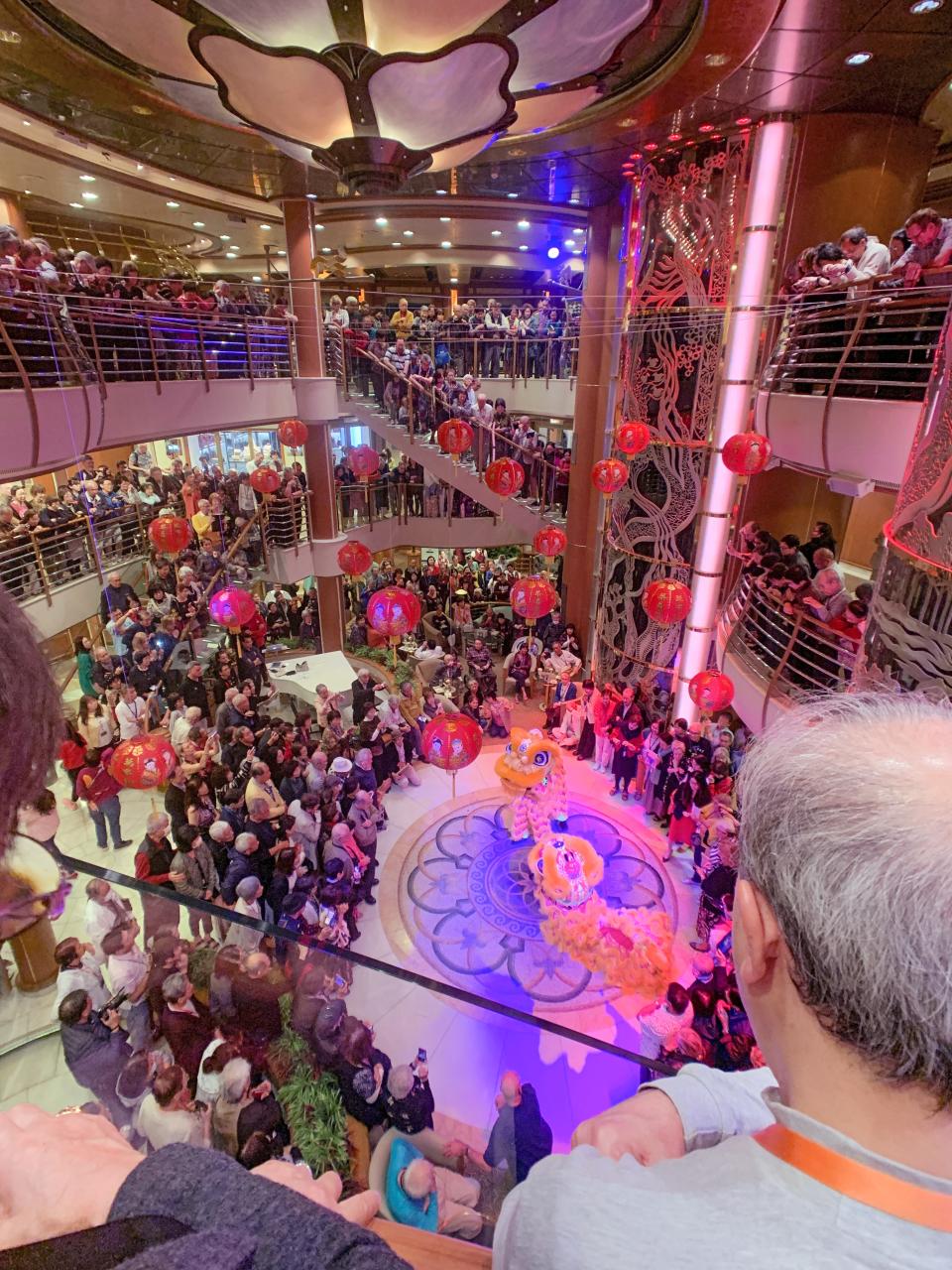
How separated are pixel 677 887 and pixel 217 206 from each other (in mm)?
12752

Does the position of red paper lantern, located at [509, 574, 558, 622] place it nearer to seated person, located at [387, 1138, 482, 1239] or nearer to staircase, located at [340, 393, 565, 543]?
staircase, located at [340, 393, 565, 543]

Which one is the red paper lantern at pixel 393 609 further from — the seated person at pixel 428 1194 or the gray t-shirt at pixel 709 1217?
the gray t-shirt at pixel 709 1217

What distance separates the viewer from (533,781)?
687 centimetres

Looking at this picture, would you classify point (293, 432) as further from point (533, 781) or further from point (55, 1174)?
point (55, 1174)

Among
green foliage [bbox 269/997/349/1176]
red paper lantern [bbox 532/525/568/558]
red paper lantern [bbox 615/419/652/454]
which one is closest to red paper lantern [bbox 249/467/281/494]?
red paper lantern [bbox 532/525/568/558]

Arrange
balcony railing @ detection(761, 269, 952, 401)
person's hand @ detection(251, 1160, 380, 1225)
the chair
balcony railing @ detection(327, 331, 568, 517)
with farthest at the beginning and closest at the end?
balcony railing @ detection(327, 331, 568, 517) → the chair → balcony railing @ detection(761, 269, 952, 401) → person's hand @ detection(251, 1160, 380, 1225)

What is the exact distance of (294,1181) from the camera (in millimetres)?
795

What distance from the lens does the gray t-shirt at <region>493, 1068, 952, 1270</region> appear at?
1.79ft

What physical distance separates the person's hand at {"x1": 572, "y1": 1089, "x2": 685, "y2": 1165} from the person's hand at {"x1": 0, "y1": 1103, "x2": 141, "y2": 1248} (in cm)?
54

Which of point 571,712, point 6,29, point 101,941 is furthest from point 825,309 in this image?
point 6,29

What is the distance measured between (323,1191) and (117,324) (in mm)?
8438

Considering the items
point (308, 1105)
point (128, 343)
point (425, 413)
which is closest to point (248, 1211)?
point (308, 1105)

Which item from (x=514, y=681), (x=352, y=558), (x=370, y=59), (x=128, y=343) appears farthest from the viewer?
(x=514, y=681)

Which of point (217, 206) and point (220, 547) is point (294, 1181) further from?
point (217, 206)
